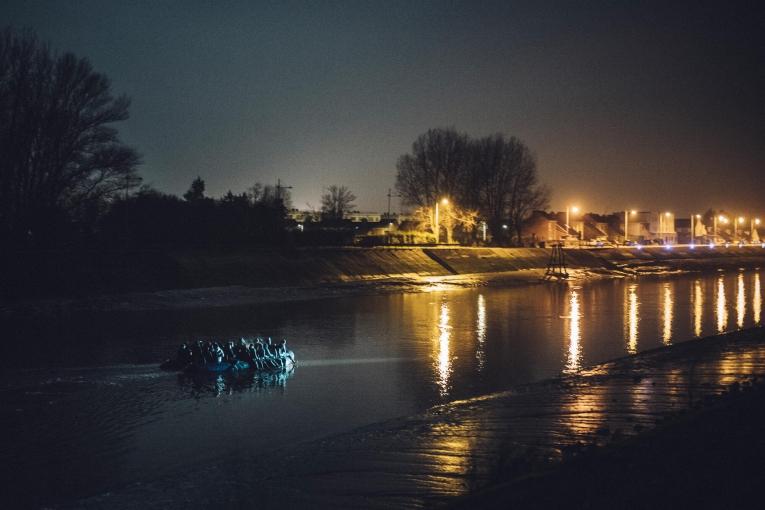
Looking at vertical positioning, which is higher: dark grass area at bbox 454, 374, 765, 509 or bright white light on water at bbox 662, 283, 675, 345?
dark grass area at bbox 454, 374, 765, 509

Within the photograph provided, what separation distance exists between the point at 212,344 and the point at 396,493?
12781 millimetres

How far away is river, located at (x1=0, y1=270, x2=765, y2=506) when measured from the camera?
40.9ft

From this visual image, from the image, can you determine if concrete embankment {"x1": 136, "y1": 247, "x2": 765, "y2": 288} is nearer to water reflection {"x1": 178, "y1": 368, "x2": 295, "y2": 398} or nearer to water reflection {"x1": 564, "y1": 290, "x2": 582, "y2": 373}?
water reflection {"x1": 564, "y1": 290, "x2": 582, "y2": 373}

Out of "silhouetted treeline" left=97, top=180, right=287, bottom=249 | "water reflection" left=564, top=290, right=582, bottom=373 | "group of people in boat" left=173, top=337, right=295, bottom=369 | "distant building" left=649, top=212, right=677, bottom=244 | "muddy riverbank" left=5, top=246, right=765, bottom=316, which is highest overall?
"distant building" left=649, top=212, right=677, bottom=244

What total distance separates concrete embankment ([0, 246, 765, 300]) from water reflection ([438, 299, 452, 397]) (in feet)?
60.5

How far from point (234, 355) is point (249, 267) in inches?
1289

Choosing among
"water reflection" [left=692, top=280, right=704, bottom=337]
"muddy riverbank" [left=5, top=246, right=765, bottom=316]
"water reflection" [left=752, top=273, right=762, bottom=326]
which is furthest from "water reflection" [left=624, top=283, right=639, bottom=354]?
"muddy riverbank" [left=5, top=246, right=765, bottom=316]

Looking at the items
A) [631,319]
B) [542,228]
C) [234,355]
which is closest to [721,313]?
[631,319]

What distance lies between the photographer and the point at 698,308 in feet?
140

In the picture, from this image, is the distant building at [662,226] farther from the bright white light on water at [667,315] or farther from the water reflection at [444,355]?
the water reflection at [444,355]

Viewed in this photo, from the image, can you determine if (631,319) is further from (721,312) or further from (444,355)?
(444,355)

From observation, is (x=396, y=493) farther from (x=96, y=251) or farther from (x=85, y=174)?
(x=85, y=174)

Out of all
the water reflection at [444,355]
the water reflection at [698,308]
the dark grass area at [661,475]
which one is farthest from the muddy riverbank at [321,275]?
the dark grass area at [661,475]

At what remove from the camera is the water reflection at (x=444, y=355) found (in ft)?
60.5
